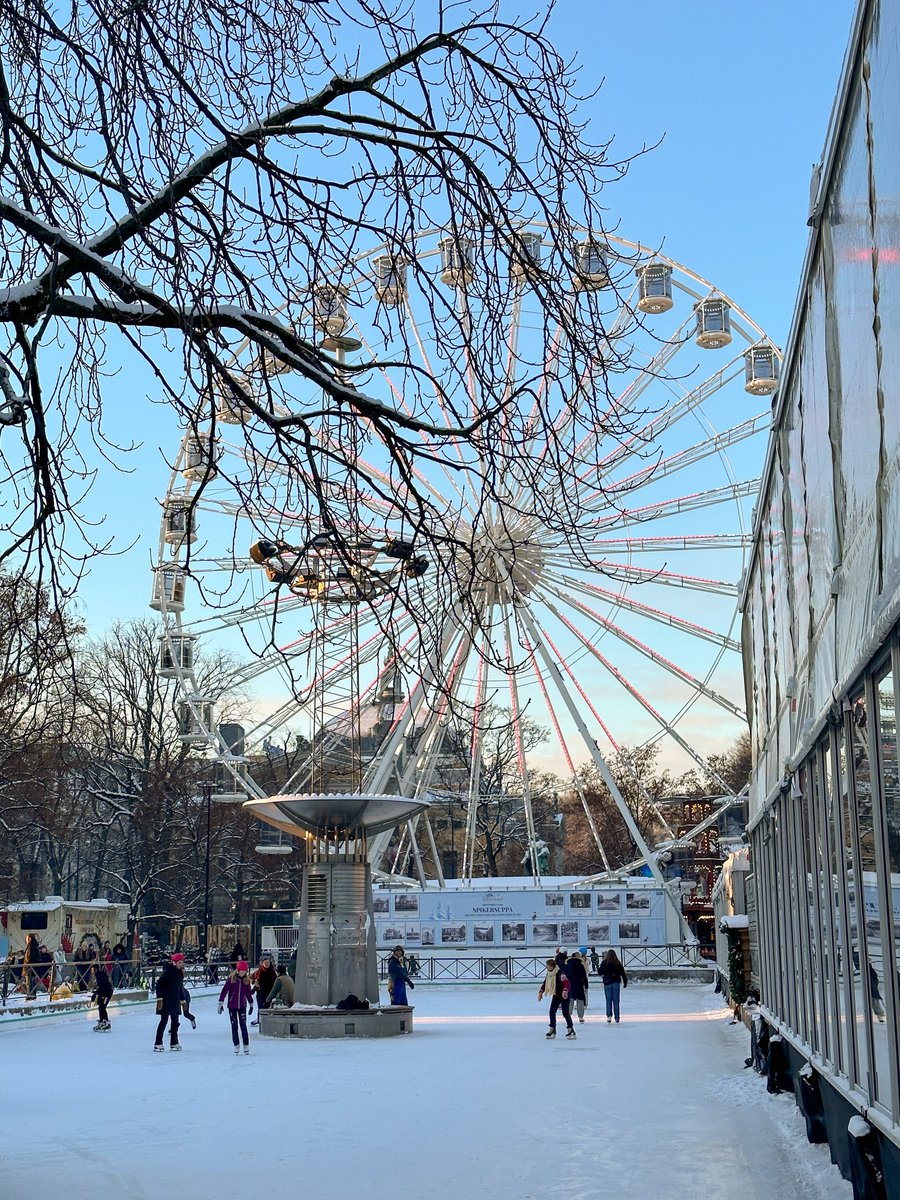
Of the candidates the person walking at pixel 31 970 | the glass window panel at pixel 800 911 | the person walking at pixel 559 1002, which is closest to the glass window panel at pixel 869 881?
the glass window panel at pixel 800 911

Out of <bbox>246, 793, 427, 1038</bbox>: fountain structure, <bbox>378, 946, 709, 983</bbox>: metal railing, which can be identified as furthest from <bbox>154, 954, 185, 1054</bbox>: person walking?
<bbox>378, 946, 709, 983</bbox>: metal railing

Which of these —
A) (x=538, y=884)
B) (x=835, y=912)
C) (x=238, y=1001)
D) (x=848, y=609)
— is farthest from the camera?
(x=538, y=884)

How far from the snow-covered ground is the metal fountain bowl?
4685 millimetres

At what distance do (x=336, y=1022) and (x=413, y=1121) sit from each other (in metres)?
11.9

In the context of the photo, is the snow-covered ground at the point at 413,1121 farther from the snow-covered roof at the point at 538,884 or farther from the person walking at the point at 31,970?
the snow-covered roof at the point at 538,884

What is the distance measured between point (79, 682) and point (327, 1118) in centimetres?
712

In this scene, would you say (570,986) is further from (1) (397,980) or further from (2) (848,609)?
(2) (848,609)

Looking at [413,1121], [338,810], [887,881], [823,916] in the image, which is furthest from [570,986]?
[887,881]

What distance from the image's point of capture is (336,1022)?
79.0 ft

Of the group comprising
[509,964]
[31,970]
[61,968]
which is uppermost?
[31,970]

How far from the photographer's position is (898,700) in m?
5.29

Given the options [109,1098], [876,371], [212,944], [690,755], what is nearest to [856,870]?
[876,371]

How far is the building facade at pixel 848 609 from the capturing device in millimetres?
5469

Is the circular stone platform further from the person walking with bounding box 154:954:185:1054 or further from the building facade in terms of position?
the building facade
